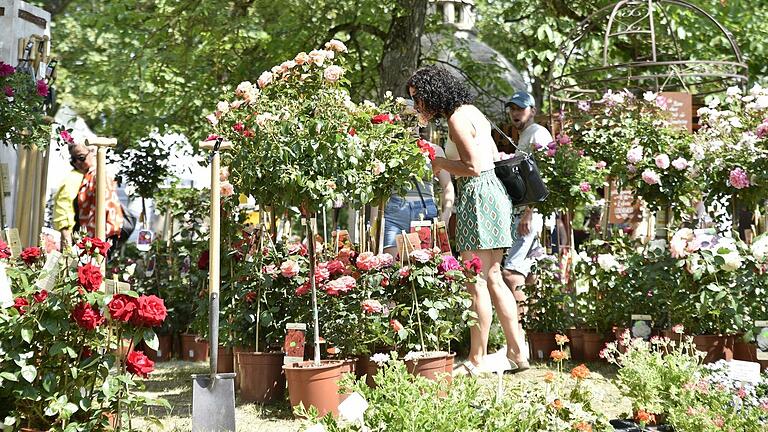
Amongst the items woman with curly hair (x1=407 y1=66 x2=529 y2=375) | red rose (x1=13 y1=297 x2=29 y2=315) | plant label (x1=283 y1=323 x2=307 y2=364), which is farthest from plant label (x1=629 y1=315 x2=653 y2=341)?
red rose (x1=13 y1=297 x2=29 y2=315)

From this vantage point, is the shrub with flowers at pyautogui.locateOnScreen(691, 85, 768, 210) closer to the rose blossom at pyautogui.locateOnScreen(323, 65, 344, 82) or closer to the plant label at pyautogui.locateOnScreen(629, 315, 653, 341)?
the plant label at pyautogui.locateOnScreen(629, 315, 653, 341)

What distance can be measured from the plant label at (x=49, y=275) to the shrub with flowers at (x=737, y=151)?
145 inches

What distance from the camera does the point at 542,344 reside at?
5711mm

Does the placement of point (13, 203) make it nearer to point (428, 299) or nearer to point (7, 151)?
point (7, 151)

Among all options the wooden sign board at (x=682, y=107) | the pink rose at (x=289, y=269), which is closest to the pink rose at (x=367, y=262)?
the pink rose at (x=289, y=269)

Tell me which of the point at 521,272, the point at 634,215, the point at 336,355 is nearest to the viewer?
the point at 336,355

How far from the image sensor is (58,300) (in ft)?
9.68

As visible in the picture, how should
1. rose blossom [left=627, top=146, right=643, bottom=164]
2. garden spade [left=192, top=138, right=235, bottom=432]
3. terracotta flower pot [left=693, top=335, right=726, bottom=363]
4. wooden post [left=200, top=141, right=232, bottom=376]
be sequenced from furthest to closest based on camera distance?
1. rose blossom [left=627, top=146, right=643, bottom=164]
2. terracotta flower pot [left=693, top=335, right=726, bottom=363]
3. wooden post [left=200, top=141, right=232, bottom=376]
4. garden spade [left=192, top=138, right=235, bottom=432]

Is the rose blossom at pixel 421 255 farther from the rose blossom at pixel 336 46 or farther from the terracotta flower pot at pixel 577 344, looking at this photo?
the terracotta flower pot at pixel 577 344

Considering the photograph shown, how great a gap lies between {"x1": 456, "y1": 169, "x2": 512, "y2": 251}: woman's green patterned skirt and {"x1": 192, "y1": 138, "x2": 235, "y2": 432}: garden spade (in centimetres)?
148

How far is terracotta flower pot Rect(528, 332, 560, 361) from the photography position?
5.70 m

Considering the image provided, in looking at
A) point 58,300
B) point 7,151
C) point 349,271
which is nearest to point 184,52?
point 7,151

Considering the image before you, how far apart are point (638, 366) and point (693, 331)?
1.89 meters

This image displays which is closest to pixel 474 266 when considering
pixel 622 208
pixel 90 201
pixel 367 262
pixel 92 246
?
pixel 367 262
